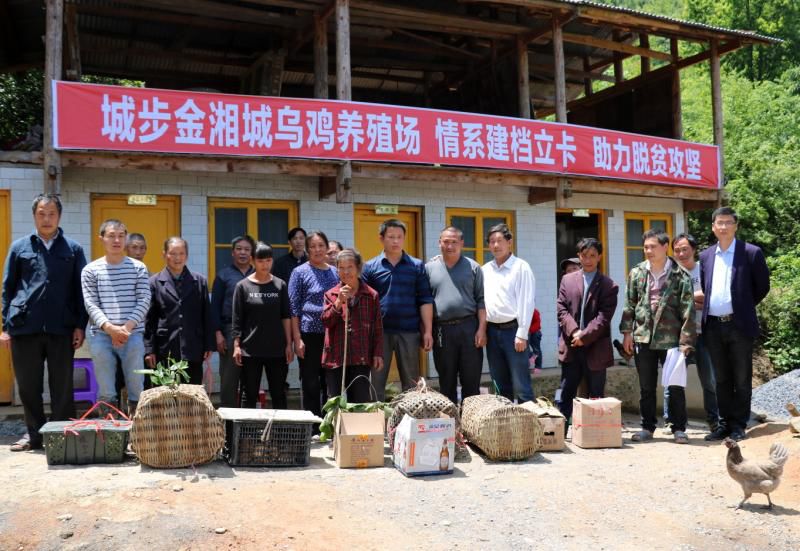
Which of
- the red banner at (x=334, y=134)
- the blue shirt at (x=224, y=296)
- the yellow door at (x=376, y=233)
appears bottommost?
the blue shirt at (x=224, y=296)

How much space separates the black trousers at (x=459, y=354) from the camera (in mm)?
6270

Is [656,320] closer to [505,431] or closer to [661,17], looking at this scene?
[505,431]

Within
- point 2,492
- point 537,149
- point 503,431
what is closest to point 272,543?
point 2,492

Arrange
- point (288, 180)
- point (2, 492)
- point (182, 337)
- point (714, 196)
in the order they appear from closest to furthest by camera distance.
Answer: point (2, 492)
point (182, 337)
point (288, 180)
point (714, 196)

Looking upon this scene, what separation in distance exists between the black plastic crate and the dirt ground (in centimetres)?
10

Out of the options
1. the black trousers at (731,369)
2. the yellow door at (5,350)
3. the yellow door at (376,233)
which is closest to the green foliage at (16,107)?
the yellow door at (5,350)

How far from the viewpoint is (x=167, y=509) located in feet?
13.8

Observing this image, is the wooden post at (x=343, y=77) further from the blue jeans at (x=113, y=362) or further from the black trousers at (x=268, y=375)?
the blue jeans at (x=113, y=362)

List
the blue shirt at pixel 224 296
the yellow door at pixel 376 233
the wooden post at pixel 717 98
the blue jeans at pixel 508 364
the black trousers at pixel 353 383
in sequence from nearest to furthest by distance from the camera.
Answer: the black trousers at pixel 353 383 → the blue jeans at pixel 508 364 → the blue shirt at pixel 224 296 → the yellow door at pixel 376 233 → the wooden post at pixel 717 98

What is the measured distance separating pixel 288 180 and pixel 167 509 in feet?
17.4

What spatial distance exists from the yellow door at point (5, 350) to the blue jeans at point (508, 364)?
Answer: 508 cm

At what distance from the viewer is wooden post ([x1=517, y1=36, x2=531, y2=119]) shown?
10.3 m

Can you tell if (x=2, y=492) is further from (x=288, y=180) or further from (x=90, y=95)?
(x=288, y=180)

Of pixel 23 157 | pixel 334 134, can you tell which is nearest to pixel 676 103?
pixel 334 134
